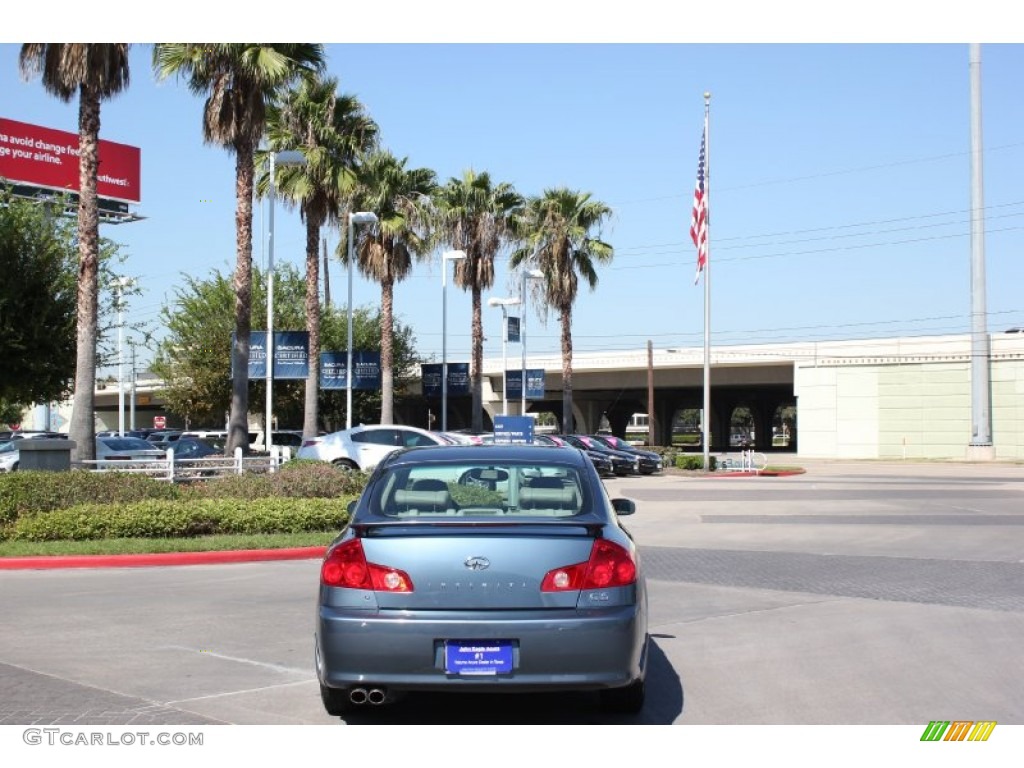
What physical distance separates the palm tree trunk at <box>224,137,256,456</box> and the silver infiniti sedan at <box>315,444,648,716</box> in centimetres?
2276

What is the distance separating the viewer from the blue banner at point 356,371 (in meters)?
35.8

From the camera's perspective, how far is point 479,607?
19.7ft

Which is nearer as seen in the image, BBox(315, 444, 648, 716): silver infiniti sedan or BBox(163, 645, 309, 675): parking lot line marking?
BBox(315, 444, 648, 716): silver infiniti sedan

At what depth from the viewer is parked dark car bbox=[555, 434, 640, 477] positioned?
39.9m

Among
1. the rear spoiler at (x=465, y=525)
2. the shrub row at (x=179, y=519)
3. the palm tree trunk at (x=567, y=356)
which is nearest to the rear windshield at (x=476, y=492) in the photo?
the rear spoiler at (x=465, y=525)

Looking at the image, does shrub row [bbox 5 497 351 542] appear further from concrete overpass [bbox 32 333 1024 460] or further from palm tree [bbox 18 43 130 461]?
concrete overpass [bbox 32 333 1024 460]

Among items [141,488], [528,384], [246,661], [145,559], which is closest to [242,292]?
[141,488]

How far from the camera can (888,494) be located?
96.2 feet

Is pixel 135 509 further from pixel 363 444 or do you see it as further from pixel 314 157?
pixel 314 157

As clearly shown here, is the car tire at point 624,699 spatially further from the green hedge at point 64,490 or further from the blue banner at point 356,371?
the blue banner at point 356,371

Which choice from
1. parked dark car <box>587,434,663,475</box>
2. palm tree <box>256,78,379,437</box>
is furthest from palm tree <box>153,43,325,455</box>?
parked dark car <box>587,434,663,475</box>

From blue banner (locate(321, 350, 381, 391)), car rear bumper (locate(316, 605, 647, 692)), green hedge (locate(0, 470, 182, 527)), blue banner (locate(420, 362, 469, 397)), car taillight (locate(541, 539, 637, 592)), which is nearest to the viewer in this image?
car rear bumper (locate(316, 605, 647, 692))
